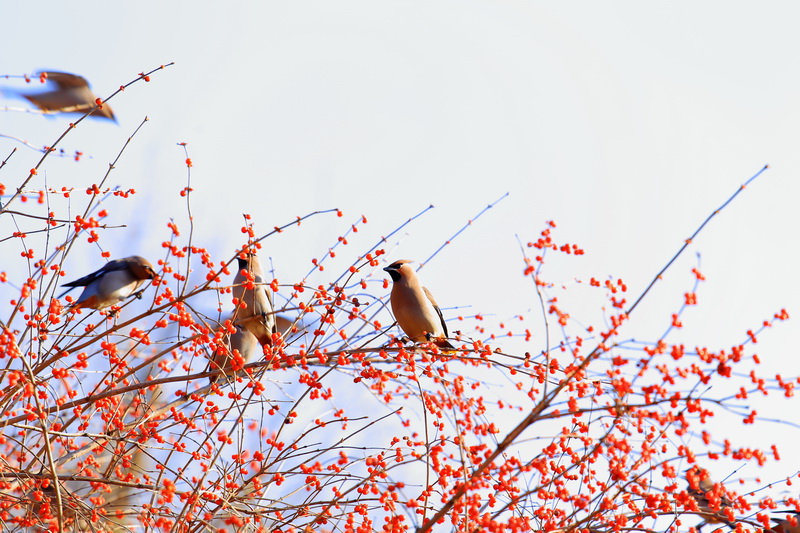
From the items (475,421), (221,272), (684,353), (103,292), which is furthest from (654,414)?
(103,292)

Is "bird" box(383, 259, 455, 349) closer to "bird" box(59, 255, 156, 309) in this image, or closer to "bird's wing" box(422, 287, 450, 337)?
"bird's wing" box(422, 287, 450, 337)

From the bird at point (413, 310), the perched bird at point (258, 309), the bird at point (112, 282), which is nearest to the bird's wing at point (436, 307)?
the bird at point (413, 310)

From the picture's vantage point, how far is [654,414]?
317 centimetres

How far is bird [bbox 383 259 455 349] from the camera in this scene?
5.24m

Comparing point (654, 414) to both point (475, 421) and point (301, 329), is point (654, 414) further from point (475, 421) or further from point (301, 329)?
point (301, 329)

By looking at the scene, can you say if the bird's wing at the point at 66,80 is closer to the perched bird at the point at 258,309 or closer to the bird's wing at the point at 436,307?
the perched bird at the point at 258,309

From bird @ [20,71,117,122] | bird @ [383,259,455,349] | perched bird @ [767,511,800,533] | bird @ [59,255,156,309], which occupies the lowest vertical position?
perched bird @ [767,511,800,533]

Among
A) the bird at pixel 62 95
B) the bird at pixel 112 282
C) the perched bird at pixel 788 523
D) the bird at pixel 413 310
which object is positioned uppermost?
the bird at pixel 62 95

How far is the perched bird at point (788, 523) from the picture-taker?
4.07 meters

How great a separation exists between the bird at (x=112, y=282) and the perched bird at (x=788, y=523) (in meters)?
3.84

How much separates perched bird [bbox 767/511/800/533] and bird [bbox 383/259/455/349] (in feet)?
6.88

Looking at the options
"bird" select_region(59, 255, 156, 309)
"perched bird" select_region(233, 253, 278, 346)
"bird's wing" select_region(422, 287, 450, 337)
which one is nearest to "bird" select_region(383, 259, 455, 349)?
"bird's wing" select_region(422, 287, 450, 337)

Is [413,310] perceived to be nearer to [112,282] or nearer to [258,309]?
[258,309]

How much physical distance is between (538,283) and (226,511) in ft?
6.37
